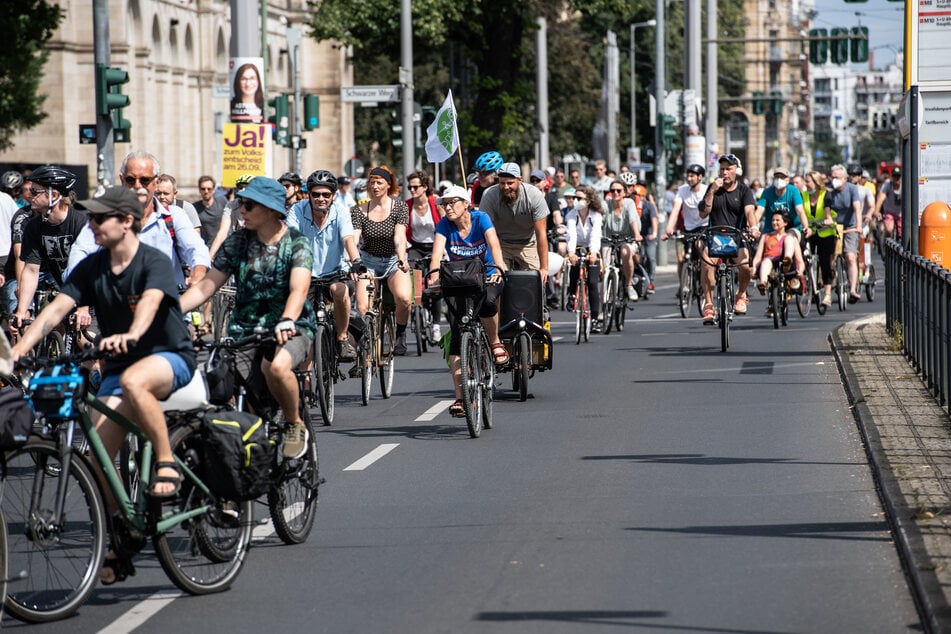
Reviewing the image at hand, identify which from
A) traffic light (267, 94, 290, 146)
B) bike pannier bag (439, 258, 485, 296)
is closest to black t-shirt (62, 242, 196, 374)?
bike pannier bag (439, 258, 485, 296)

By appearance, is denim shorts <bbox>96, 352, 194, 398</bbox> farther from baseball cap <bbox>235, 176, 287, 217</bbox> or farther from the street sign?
the street sign

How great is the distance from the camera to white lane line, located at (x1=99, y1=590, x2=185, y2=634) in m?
6.49

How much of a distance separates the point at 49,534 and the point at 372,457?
453cm

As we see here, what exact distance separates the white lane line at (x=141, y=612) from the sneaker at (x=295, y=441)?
2.86 feet

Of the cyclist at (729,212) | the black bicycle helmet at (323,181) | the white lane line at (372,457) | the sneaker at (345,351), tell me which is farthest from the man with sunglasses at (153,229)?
the cyclist at (729,212)

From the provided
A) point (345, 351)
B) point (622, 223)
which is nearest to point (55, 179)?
point (345, 351)

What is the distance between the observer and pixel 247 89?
63.7 ft

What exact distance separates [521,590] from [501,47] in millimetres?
42587

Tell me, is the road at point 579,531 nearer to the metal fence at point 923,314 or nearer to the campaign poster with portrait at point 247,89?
the metal fence at point 923,314

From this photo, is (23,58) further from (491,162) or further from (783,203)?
(491,162)

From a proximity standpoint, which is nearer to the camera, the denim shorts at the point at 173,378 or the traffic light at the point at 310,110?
the denim shorts at the point at 173,378

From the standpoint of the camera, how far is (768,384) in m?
14.9

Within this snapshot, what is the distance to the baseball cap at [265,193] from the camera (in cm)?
795

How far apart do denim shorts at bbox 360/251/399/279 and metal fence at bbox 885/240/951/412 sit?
4291mm
